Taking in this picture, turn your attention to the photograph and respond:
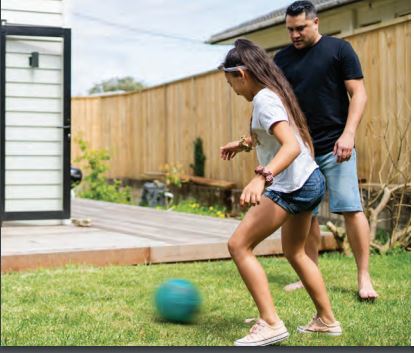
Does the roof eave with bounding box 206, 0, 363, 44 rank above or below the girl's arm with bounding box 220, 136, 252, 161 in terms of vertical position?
above

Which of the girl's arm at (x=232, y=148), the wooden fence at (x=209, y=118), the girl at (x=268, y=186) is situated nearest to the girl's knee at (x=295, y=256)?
the girl at (x=268, y=186)

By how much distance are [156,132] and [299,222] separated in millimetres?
5541

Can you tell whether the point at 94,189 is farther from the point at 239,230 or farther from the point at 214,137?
the point at 239,230

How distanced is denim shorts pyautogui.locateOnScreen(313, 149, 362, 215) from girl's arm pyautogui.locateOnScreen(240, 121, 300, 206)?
0.83m

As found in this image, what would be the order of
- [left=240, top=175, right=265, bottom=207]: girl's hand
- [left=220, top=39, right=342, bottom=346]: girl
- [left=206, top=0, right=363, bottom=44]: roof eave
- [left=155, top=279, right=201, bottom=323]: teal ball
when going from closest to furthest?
[left=240, top=175, right=265, bottom=207]: girl's hand, [left=220, top=39, right=342, bottom=346]: girl, [left=155, top=279, right=201, bottom=323]: teal ball, [left=206, top=0, right=363, bottom=44]: roof eave

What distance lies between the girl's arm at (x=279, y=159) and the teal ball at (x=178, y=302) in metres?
0.64

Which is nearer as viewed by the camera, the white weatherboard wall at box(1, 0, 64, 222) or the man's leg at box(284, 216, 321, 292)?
the man's leg at box(284, 216, 321, 292)

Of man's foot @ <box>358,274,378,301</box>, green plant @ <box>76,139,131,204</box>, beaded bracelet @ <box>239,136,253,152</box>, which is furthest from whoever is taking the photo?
green plant @ <box>76,139,131,204</box>

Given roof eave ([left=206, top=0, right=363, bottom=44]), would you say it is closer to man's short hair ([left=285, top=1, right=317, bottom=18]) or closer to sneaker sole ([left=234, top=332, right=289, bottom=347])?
man's short hair ([left=285, top=1, right=317, bottom=18])

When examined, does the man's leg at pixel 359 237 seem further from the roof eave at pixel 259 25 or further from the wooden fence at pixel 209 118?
the roof eave at pixel 259 25

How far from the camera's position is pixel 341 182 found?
8.89ft

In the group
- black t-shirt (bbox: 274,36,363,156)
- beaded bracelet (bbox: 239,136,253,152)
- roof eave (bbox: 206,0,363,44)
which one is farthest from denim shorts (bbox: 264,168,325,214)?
roof eave (bbox: 206,0,363,44)

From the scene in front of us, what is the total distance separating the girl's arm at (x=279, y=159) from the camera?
1815 mm

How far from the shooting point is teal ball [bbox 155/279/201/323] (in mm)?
2373
